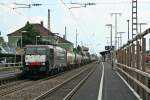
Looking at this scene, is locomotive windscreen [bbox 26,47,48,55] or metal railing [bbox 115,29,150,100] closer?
metal railing [bbox 115,29,150,100]

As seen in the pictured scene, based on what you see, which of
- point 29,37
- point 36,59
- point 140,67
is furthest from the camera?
point 29,37

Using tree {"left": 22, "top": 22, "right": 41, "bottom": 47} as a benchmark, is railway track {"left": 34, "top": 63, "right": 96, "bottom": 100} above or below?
below

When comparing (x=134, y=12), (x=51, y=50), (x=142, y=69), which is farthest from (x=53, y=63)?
(x=142, y=69)

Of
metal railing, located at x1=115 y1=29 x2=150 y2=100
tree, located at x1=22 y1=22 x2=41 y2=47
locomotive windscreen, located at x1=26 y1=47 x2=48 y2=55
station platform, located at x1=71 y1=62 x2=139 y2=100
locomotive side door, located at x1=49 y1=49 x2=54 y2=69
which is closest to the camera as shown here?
metal railing, located at x1=115 y1=29 x2=150 y2=100

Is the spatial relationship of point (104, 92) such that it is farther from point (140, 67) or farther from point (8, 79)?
point (8, 79)

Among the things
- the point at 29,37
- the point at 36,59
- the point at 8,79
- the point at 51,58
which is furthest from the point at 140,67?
the point at 29,37

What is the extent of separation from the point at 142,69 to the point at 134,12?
97.0 feet

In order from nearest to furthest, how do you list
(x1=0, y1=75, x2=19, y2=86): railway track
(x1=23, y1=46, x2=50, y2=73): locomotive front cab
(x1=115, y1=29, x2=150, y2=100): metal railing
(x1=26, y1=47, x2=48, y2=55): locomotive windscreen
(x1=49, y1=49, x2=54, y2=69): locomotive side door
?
(x1=115, y1=29, x2=150, y2=100): metal railing, (x1=0, y1=75, x2=19, y2=86): railway track, (x1=23, y1=46, x2=50, y2=73): locomotive front cab, (x1=26, y1=47, x2=48, y2=55): locomotive windscreen, (x1=49, y1=49, x2=54, y2=69): locomotive side door

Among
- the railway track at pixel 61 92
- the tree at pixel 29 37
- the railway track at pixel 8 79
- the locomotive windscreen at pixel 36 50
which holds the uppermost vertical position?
the tree at pixel 29 37

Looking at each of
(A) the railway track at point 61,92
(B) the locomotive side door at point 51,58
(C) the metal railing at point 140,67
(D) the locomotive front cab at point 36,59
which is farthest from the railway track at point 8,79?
(C) the metal railing at point 140,67

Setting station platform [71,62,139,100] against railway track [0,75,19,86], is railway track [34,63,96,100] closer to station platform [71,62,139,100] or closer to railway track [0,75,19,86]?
station platform [71,62,139,100]

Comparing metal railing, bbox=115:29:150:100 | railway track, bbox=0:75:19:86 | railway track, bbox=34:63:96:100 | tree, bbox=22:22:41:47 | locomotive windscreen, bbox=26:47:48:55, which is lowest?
railway track, bbox=34:63:96:100

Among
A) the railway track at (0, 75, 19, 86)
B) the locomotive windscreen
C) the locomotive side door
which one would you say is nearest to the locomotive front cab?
the locomotive windscreen

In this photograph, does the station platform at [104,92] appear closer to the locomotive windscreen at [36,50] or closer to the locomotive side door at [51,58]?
the locomotive windscreen at [36,50]
